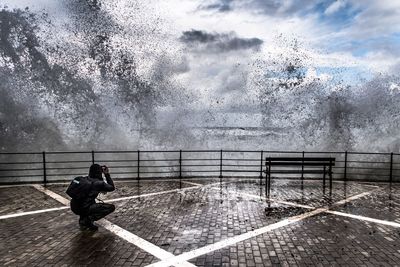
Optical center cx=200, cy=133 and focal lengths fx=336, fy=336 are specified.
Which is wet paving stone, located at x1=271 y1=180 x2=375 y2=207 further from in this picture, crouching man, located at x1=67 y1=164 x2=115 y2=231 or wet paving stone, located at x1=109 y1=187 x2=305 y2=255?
crouching man, located at x1=67 y1=164 x2=115 y2=231

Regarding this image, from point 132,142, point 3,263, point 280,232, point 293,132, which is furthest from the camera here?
point 293,132

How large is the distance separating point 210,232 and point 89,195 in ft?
8.60

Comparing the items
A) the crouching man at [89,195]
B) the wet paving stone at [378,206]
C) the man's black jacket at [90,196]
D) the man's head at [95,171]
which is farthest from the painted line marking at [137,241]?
the wet paving stone at [378,206]

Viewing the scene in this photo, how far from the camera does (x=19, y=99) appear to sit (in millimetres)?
28125

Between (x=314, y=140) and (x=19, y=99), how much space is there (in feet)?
85.1

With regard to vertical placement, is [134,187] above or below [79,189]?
below

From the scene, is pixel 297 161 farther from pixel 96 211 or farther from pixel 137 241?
pixel 96 211

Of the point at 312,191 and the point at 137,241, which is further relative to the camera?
the point at 312,191

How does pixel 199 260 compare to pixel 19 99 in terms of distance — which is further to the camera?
pixel 19 99

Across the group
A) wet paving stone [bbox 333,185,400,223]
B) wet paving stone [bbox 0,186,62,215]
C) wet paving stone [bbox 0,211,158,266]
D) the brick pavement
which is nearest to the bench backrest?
the brick pavement

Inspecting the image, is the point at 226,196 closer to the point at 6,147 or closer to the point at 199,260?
the point at 199,260

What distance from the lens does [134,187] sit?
11.7 m

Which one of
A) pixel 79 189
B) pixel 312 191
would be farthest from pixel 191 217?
pixel 312 191

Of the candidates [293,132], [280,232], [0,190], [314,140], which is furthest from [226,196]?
[293,132]
